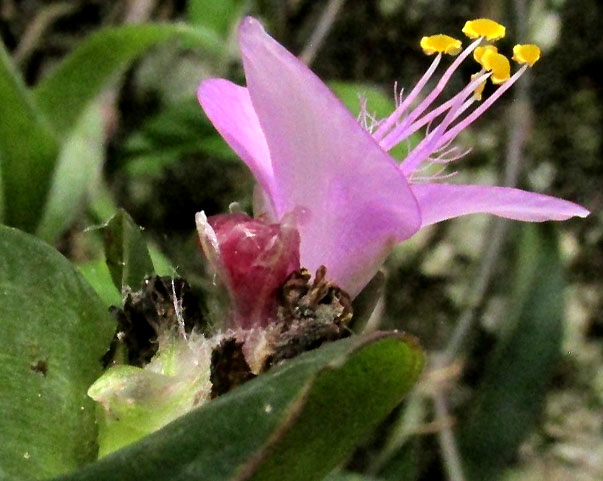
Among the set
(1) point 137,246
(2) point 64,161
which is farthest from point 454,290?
(1) point 137,246

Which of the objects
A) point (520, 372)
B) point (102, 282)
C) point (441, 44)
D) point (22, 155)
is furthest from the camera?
point (520, 372)

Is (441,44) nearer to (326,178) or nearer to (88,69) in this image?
(326,178)

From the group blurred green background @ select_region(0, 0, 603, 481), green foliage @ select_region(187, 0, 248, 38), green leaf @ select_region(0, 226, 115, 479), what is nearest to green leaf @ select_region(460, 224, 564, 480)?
blurred green background @ select_region(0, 0, 603, 481)

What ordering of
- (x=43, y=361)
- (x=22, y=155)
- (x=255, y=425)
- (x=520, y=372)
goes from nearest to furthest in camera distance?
(x=255, y=425) < (x=43, y=361) < (x=22, y=155) < (x=520, y=372)

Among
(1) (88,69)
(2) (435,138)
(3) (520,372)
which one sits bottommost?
(3) (520,372)

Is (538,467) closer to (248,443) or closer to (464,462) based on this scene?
(464,462)

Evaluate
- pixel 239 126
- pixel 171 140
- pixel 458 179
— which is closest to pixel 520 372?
pixel 458 179

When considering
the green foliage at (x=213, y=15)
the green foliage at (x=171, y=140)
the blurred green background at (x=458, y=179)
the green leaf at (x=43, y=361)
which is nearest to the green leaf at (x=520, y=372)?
the blurred green background at (x=458, y=179)
